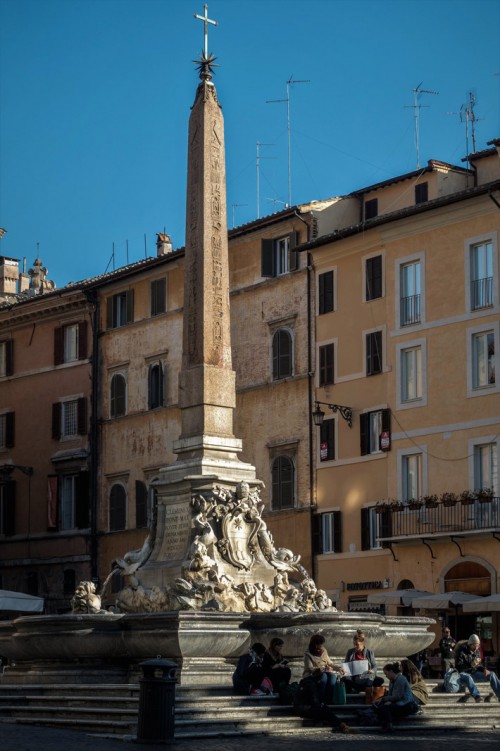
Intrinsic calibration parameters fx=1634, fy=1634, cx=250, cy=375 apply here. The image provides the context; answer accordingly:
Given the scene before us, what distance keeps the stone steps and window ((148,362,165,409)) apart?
29119mm

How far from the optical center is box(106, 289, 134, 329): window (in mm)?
53000

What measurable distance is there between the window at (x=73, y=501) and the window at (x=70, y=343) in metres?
4.05

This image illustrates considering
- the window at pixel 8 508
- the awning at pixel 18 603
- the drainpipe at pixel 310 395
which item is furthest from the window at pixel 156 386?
the awning at pixel 18 603

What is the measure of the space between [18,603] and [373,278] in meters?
13.3

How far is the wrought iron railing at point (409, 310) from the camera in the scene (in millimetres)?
42812

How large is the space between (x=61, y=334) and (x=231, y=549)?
110 feet

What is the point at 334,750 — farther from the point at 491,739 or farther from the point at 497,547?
the point at 497,547

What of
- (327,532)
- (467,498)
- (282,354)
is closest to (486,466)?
(467,498)

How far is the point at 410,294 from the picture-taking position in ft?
141

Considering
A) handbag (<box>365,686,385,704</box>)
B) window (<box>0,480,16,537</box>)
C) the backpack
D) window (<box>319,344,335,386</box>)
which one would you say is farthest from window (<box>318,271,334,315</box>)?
handbag (<box>365,686,385,704</box>)

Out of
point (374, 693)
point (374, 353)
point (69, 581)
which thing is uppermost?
point (374, 353)

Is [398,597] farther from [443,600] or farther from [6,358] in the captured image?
[6,358]

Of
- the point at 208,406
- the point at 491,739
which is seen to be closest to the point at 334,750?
the point at 491,739

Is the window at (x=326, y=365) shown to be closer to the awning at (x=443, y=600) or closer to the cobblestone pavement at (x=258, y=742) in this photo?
the awning at (x=443, y=600)
